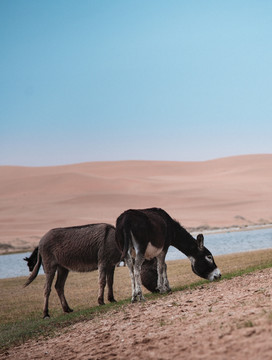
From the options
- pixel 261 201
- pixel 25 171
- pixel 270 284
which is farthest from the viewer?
pixel 25 171

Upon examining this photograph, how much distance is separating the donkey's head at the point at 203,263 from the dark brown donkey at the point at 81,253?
2049mm

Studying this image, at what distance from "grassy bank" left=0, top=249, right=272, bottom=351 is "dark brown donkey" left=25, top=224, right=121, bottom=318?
79 centimetres

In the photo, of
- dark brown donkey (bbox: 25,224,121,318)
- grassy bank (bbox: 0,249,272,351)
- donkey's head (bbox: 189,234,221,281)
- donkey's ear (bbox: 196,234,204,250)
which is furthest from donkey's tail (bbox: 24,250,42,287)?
donkey's ear (bbox: 196,234,204,250)

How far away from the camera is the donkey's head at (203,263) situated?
615 inches

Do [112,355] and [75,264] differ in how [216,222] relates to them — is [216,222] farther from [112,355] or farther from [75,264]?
[112,355]

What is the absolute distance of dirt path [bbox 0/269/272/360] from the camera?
7.94m

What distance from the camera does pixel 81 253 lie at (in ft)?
51.6

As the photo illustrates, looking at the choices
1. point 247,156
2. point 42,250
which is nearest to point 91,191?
point 247,156

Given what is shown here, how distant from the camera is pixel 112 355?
909cm

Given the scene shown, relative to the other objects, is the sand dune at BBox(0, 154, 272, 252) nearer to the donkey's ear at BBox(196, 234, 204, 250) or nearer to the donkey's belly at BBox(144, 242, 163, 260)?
the donkey's ear at BBox(196, 234, 204, 250)

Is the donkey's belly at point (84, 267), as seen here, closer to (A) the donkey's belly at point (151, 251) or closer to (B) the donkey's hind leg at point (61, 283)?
(B) the donkey's hind leg at point (61, 283)

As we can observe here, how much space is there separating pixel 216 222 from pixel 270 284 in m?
77.1

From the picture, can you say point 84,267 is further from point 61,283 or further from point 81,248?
point 61,283

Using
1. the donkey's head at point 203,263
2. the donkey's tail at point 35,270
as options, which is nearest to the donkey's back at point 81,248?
the donkey's tail at point 35,270
